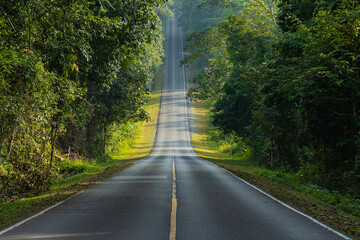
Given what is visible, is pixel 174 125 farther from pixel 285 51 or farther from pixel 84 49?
pixel 84 49

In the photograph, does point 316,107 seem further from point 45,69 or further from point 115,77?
point 45,69

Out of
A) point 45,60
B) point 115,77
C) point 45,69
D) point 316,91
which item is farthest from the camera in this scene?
Answer: point 115,77

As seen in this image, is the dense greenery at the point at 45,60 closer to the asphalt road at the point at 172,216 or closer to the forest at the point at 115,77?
the forest at the point at 115,77

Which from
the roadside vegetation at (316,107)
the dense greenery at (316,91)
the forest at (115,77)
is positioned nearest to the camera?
the forest at (115,77)

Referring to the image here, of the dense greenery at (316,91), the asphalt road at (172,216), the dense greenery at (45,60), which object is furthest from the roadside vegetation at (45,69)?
the dense greenery at (316,91)

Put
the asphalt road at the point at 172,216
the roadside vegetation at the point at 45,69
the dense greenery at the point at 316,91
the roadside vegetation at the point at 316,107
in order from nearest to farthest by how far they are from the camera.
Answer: the asphalt road at the point at 172,216, the roadside vegetation at the point at 45,69, the roadside vegetation at the point at 316,107, the dense greenery at the point at 316,91

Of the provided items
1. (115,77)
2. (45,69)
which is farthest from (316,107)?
(45,69)

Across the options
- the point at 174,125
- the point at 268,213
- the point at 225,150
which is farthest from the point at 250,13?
the point at 174,125

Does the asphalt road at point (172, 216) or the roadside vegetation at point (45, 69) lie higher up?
the roadside vegetation at point (45, 69)

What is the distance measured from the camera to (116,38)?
1434cm

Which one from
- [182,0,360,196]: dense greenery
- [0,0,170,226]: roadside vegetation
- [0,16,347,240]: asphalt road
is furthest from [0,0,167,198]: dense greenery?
[182,0,360,196]: dense greenery

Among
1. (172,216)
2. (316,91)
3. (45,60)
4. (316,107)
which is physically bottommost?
(172,216)

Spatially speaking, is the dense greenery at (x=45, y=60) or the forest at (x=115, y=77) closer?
the dense greenery at (x=45, y=60)

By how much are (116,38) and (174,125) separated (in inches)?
2135
